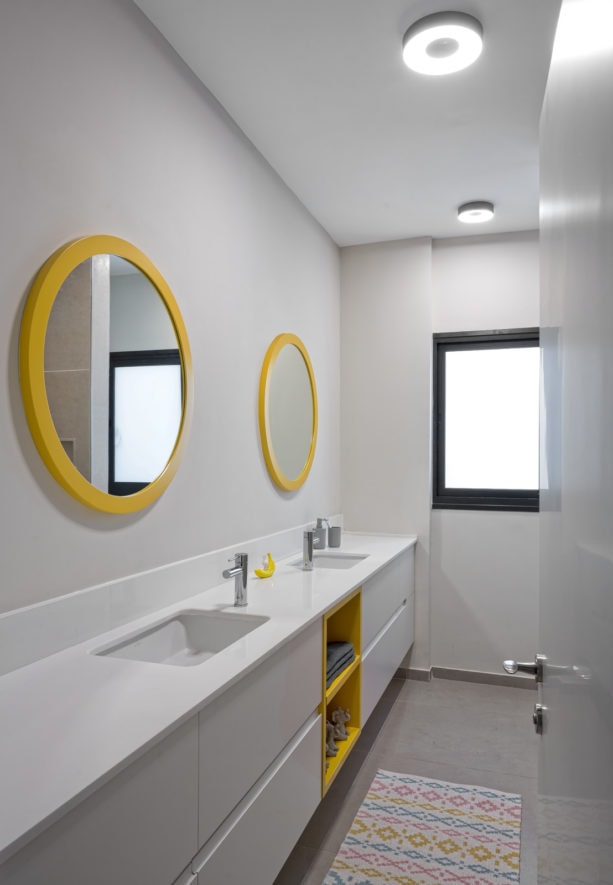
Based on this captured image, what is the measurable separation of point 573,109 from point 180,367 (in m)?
1.54

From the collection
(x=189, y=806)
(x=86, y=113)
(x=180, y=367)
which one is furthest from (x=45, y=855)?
(x=86, y=113)

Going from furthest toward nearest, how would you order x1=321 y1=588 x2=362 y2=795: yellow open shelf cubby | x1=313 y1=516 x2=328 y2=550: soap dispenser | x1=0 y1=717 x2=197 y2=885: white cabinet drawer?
1. x1=313 y1=516 x2=328 y2=550: soap dispenser
2. x1=321 y1=588 x2=362 y2=795: yellow open shelf cubby
3. x1=0 y1=717 x2=197 y2=885: white cabinet drawer

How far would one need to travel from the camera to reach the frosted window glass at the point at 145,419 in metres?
1.77

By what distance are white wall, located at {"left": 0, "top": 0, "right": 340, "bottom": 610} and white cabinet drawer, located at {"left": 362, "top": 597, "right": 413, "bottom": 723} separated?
70cm

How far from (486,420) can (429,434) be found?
382 mm

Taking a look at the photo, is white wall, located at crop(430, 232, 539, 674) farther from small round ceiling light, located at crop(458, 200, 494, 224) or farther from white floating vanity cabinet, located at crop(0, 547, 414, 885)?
white floating vanity cabinet, located at crop(0, 547, 414, 885)

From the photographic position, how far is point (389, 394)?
12.6ft

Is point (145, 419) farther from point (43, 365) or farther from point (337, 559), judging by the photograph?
point (337, 559)

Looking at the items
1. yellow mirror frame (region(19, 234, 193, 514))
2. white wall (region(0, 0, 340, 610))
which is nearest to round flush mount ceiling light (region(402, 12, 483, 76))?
white wall (region(0, 0, 340, 610))

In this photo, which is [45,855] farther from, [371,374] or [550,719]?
[371,374]

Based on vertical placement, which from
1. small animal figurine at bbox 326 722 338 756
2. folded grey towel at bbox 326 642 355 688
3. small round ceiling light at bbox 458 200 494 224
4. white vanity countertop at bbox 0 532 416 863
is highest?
small round ceiling light at bbox 458 200 494 224

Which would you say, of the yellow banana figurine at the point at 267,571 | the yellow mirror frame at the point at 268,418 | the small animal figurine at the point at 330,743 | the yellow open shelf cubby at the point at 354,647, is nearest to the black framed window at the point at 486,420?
the yellow mirror frame at the point at 268,418

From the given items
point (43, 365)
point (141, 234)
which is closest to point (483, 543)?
point (141, 234)

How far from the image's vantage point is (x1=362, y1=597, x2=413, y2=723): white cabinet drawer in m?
2.60
